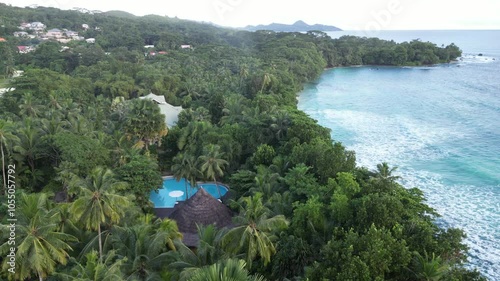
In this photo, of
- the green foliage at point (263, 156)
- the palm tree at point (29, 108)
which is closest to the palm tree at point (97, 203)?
the green foliage at point (263, 156)

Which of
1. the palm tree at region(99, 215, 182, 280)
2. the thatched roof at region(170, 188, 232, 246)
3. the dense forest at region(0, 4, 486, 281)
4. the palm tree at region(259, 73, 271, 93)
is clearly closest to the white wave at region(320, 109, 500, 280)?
the dense forest at region(0, 4, 486, 281)

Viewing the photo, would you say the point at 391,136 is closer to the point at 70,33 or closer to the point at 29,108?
the point at 29,108

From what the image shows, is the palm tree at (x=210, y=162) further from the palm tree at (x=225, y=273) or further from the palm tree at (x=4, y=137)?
the palm tree at (x=225, y=273)

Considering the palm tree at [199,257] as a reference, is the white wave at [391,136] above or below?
below

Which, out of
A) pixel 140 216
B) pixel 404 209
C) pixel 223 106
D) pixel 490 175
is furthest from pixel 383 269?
pixel 223 106

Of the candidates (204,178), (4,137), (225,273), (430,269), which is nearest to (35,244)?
(225,273)

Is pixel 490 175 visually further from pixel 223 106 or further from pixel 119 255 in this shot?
pixel 119 255
